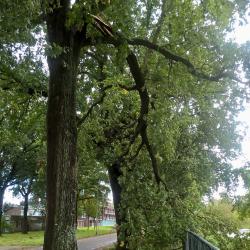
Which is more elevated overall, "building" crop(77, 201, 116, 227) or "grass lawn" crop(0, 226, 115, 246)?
"building" crop(77, 201, 116, 227)

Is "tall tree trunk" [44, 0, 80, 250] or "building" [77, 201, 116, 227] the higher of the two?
"building" [77, 201, 116, 227]

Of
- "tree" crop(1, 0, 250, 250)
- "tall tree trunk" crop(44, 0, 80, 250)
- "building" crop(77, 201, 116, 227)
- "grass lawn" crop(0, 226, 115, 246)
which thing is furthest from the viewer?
"building" crop(77, 201, 116, 227)

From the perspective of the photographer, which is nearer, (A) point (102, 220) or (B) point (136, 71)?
(B) point (136, 71)

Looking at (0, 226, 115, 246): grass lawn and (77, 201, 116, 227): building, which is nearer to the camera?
(0, 226, 115, 246): grass lawn

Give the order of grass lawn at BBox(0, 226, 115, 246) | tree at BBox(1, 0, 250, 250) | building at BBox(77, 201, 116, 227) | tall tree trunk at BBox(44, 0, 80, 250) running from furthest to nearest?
building at BBox(77, 201, 116, 227), grass lawn at BBox(0, 226, 115, 246), tree at BBox(1, 0, 250, 250), tall tree trunk at BBox(44, 0, 80, 250)

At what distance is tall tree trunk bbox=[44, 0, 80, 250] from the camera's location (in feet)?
29.9

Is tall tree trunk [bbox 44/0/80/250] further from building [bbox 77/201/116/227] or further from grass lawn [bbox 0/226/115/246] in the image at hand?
building [bbox 77/201/116/227]

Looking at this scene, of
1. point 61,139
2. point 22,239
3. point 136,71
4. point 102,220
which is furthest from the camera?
point 102,220

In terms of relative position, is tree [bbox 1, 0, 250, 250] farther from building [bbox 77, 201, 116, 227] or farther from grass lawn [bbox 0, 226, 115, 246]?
building [bbox 77, 201, 116, 227]

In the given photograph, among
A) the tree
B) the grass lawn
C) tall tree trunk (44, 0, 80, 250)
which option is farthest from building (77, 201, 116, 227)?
tall tree trunk (44, 0, 80, 250)

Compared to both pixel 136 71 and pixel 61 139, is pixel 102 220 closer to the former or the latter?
pixel 136 71

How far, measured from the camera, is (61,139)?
9.51m


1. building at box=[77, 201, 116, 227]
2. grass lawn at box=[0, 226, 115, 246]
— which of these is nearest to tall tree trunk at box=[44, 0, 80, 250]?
grass lawn at box=[0, 226, 115, 246]

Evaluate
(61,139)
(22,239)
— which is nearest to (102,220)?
(22,239)
